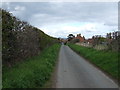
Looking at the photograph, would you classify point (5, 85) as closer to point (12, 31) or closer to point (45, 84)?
point (45, 84)

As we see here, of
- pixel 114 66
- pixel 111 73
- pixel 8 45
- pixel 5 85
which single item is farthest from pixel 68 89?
pixel 114 66

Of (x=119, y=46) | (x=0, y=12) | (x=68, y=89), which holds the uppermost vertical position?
(x=0, y=12)

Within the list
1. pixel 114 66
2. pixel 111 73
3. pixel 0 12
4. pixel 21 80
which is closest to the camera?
pixel 21 80

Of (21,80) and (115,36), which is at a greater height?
(115,36)

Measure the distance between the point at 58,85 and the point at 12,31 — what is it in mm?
3468

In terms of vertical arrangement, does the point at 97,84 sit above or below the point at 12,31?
below

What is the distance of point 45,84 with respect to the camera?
451 inches

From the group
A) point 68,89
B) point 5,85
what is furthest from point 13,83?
point 68,89

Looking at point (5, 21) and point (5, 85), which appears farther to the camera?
point (5, 21)

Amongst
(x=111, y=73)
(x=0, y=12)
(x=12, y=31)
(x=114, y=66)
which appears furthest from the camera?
(x=114, y=66)

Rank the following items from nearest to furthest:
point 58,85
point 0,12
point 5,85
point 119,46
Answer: point 5,85 → point 0,12 → point 58,85 → point 119,46

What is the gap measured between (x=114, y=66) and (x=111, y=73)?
52.0 inches

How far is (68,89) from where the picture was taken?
10.4 m

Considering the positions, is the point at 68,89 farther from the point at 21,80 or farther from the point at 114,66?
the point at 114,66
